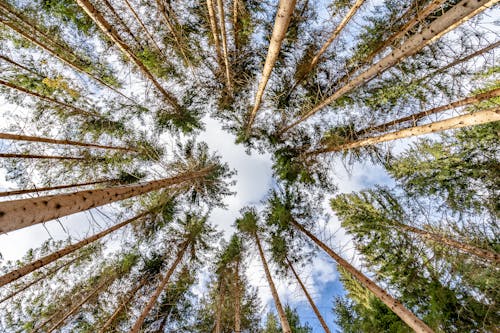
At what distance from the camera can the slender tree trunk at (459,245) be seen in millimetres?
5984

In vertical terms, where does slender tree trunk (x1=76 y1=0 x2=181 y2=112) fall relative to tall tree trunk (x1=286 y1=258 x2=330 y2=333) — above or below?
above

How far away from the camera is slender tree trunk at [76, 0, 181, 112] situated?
470 centimetres

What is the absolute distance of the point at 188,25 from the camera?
25.8ft

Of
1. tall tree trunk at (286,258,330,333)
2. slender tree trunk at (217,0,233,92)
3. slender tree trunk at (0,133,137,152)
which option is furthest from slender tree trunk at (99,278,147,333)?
slender tree trunk at (217,0,233,92)

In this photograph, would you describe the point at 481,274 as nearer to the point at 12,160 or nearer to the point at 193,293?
the point at 193,293

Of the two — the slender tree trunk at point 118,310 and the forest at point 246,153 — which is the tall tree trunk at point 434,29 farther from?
the slender tree trunk at point 118,310

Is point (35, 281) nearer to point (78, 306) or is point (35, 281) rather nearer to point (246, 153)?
point (78, 306)

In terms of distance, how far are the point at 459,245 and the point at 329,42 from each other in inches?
264

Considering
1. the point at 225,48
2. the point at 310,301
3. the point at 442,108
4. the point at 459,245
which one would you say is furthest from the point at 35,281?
the point at 442,108

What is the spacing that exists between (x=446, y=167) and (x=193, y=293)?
10.1 m

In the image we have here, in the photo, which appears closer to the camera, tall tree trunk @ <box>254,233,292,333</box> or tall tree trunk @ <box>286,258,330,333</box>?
tall tree trunk @ <box>254,233,292,333</box>

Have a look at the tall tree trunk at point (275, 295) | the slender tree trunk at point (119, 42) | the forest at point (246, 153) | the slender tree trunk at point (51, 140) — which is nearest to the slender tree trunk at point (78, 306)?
the forest at point (246, 153)

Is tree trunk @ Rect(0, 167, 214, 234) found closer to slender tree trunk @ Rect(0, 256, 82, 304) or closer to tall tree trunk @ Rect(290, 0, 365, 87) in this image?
tall tree trunk @ Rect(290, 0, 365, 87)

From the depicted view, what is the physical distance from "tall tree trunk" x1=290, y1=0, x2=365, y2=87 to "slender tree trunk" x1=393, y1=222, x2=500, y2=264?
19.5ft
